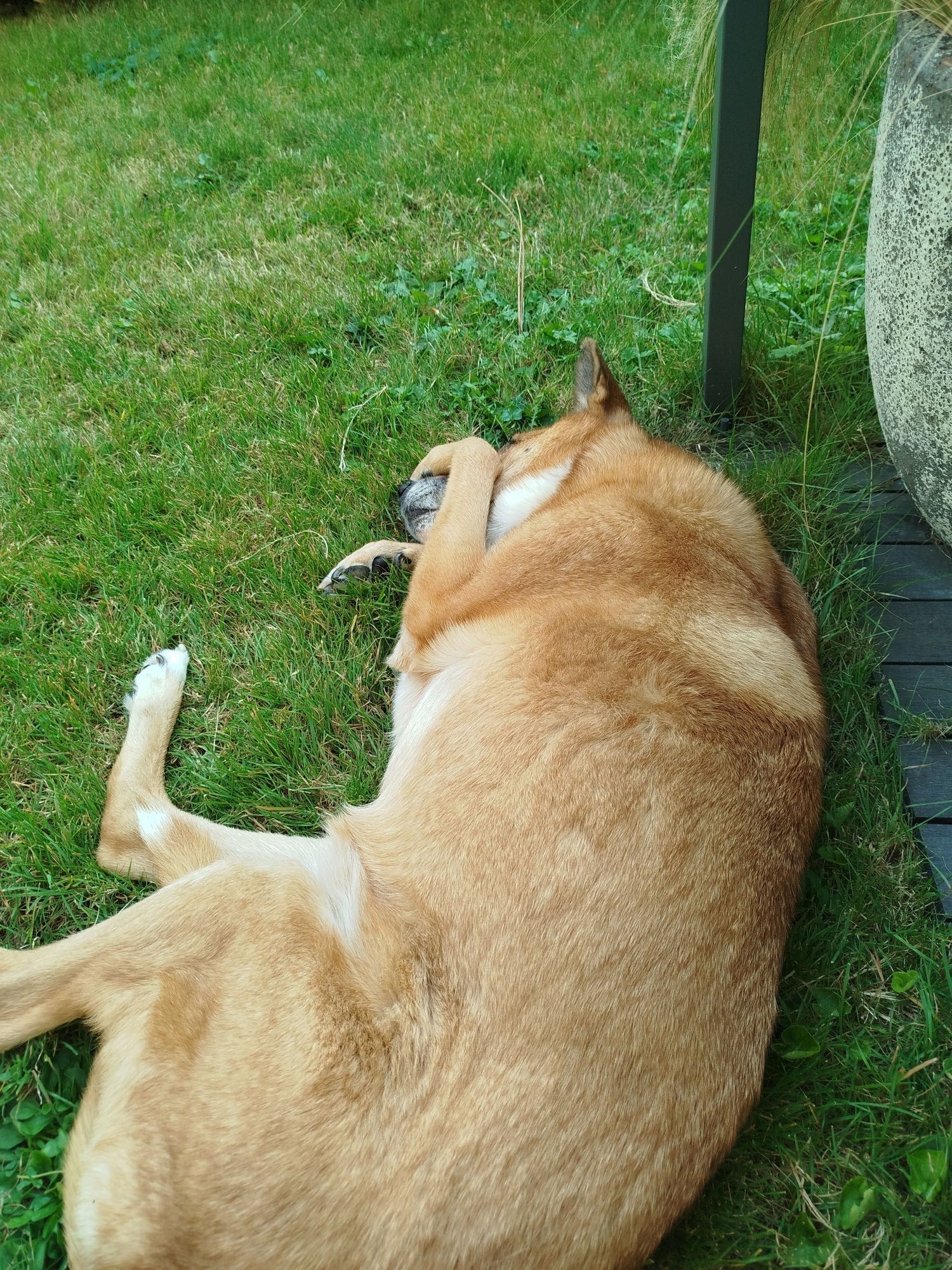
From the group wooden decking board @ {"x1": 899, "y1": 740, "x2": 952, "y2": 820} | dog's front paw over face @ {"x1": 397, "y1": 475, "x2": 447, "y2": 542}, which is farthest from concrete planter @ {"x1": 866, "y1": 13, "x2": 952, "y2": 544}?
dog's front paw over face @ {"x1": 397, "y1": 475, "x2": 447, "y2": 542}

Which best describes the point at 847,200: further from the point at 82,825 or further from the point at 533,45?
the point at 82,825

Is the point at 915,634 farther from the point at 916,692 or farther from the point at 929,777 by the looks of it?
the point at 929,777

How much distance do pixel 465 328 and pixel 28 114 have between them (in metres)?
4.85

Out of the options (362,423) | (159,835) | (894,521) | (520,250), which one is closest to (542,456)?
(362,423)

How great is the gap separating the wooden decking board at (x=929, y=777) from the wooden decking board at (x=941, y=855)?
4 centimetres

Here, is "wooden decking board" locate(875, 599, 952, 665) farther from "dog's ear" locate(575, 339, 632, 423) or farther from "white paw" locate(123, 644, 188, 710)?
"white paw" locate(123, 644, 188, 710)

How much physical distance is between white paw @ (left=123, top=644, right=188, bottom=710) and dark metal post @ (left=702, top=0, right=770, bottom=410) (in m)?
2.39

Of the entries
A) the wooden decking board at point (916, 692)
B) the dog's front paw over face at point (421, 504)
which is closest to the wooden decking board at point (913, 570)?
the wooden decking board at point (916, 692)

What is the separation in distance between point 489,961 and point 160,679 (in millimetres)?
1591

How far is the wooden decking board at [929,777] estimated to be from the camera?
253cm

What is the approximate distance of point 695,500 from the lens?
2758 millimetres

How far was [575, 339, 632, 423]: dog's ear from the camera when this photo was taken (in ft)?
10.2

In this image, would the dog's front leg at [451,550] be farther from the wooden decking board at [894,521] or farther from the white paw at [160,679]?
the wooden decking board at [894,521]

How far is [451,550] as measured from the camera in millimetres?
2734
